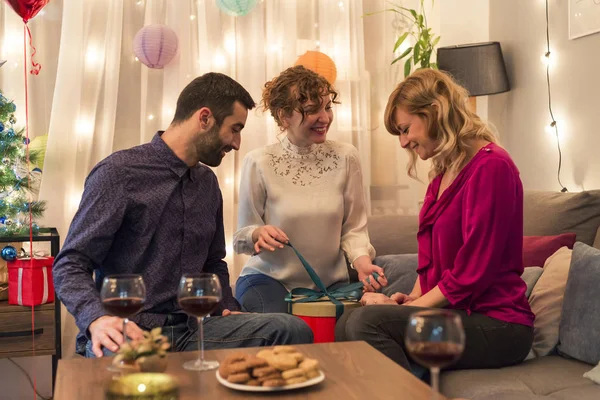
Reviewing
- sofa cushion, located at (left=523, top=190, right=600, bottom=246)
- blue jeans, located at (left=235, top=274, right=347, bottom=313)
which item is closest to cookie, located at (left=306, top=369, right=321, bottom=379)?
blue jeans, located at (left=235, top=274, right=347, bottom=313)

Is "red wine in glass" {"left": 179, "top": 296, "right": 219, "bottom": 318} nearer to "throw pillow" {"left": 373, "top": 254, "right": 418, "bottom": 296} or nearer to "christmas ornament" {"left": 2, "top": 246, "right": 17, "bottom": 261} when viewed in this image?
"throw pillow" {"left": 373, "top": 254, "right": 418, "bottom": 296}

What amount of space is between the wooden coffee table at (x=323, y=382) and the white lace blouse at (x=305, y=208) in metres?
1.13

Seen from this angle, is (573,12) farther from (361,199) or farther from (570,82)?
(361,199)

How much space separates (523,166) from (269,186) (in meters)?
1.66

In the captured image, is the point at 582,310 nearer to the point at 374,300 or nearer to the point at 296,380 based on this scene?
the point at 374,300

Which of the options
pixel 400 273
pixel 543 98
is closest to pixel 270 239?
pixel 400 273

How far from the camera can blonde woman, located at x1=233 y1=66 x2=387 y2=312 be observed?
2.87m

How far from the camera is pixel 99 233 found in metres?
2.02

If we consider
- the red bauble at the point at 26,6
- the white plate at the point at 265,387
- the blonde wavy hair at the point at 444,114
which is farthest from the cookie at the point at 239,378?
the red bauble at the point at 26,6

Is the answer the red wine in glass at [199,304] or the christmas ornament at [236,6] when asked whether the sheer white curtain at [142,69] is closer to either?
the christmas ornament at [236,6]

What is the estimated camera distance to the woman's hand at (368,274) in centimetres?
251

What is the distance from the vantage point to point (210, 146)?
2.25 m

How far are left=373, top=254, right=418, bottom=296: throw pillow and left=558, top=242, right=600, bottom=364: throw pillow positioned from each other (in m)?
0.69

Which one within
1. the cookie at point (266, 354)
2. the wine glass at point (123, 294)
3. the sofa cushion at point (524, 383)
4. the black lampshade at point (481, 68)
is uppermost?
the black lampshade at point (481, 68)
